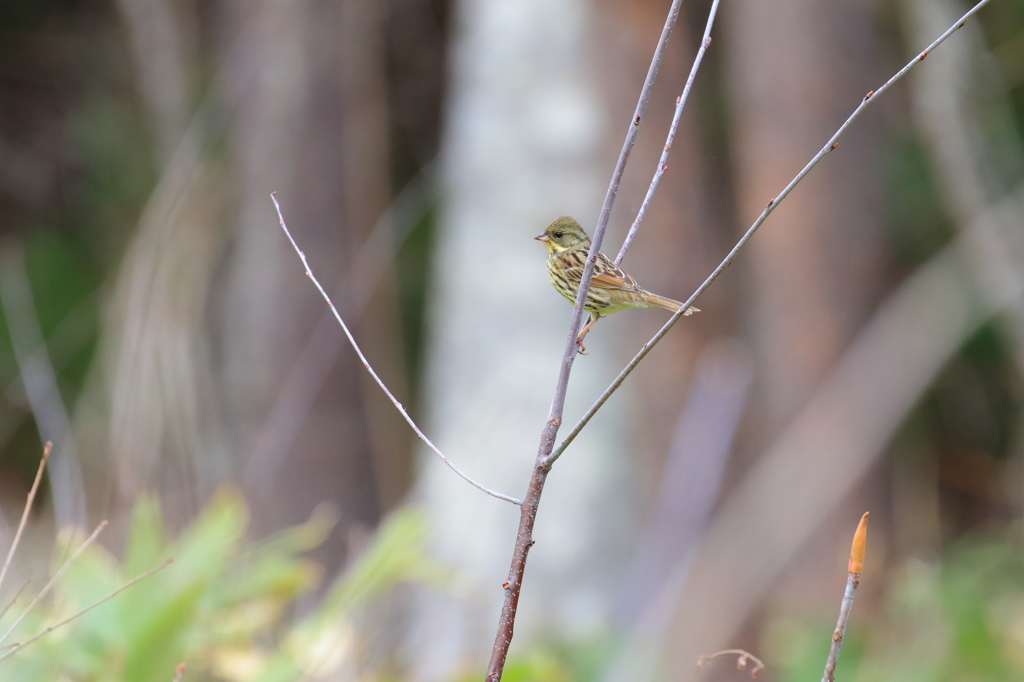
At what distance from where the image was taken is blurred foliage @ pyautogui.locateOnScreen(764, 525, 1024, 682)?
3.45 m

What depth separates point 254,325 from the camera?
609 cm

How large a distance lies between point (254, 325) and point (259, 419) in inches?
24.6

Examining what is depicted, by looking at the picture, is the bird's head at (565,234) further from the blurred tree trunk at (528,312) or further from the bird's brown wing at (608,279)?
the blurred tree trunk at (528,312)

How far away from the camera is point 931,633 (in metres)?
3.50

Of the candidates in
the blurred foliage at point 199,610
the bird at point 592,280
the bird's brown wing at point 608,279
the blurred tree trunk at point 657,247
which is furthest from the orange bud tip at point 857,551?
the blurred tree trunk at point 657,247

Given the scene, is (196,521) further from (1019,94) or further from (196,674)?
(1019,94)

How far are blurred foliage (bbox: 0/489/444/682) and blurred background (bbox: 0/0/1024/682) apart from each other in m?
0.01

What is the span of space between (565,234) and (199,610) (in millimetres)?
1710

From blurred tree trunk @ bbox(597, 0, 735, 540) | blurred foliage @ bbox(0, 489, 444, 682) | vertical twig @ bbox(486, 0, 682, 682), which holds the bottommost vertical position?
blurred foliage @ bbox(0, 489, 444, 682)

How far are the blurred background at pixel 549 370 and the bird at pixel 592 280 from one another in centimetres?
125

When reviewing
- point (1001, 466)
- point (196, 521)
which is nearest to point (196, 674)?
point (196, 521)

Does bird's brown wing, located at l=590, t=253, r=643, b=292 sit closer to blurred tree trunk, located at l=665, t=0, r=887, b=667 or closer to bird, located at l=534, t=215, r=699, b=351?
bird, located at l=534, t=215, r=699, b=351

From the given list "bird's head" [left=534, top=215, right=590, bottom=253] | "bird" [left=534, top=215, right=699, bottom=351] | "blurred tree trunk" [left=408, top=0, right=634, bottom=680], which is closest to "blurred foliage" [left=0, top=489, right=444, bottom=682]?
"bird" [left=534, top=215, right=699, bottom=351]

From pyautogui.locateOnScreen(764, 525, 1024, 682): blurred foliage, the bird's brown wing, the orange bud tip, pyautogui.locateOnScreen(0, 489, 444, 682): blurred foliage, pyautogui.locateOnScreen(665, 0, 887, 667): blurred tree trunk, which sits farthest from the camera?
pyautogui.locateOnScreen(665, 0, 887, 667): blurred tree trunk
